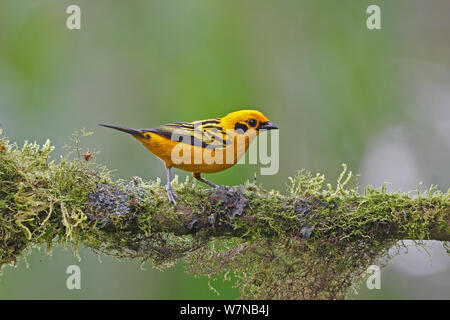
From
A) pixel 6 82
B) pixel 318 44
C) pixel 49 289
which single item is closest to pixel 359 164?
pixel 318 44

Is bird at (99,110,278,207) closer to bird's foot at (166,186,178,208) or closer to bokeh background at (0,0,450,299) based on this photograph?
bird's foot at (166,186,178,208)

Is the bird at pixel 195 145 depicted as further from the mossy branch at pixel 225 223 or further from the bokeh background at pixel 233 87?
the bokeh background at pixel 233 87

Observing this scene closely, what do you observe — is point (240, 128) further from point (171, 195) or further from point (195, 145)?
point (171, 195)

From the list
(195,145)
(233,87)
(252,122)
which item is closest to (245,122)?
(252,122)

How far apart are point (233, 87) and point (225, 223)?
9.40 ft

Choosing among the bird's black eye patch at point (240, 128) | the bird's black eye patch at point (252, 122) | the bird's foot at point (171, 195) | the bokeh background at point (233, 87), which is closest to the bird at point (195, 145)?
the bird's black eye patch at point (240, 128)

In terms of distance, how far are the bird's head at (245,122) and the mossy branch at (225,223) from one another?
883mm

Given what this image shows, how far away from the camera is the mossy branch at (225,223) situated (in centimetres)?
Result: 279

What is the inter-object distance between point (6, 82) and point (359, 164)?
14.7ft

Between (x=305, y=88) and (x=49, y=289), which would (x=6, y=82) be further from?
(x=305, y=88)

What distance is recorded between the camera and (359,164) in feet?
20.8

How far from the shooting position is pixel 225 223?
2.96 meters

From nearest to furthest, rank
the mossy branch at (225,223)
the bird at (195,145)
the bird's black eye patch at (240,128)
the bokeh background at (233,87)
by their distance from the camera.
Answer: the mossy branch at (225,223) < the bird at (195,145) < the bird's black eye patch at (240,128) < the bokeh background at (233,87)

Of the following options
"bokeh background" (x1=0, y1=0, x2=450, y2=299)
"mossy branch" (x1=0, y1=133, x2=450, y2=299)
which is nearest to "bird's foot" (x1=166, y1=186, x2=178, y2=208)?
"mossy branch" (x1=0, y1=133, x2=450, y2=299)
